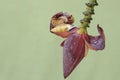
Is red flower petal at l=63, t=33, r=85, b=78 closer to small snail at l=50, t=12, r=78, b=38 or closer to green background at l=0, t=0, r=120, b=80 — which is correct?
small snail at l=50, t=12, r=78, b=38

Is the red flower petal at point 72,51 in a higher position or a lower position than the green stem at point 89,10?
lower

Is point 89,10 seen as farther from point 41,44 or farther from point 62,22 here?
point 41,44

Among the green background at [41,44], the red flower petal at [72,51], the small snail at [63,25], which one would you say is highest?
the small snail at [63,25]

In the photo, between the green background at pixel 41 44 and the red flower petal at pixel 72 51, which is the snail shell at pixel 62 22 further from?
the green background at pixel 41 44

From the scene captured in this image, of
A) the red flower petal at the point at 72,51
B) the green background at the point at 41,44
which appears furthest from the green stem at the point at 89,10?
the green background at the point at 41,44

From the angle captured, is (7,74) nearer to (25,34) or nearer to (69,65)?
(25,34)

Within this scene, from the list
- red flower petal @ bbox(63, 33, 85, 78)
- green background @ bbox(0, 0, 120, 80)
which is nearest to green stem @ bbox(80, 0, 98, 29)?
red flower petal @ bbox(63, 33, 85, 78)
